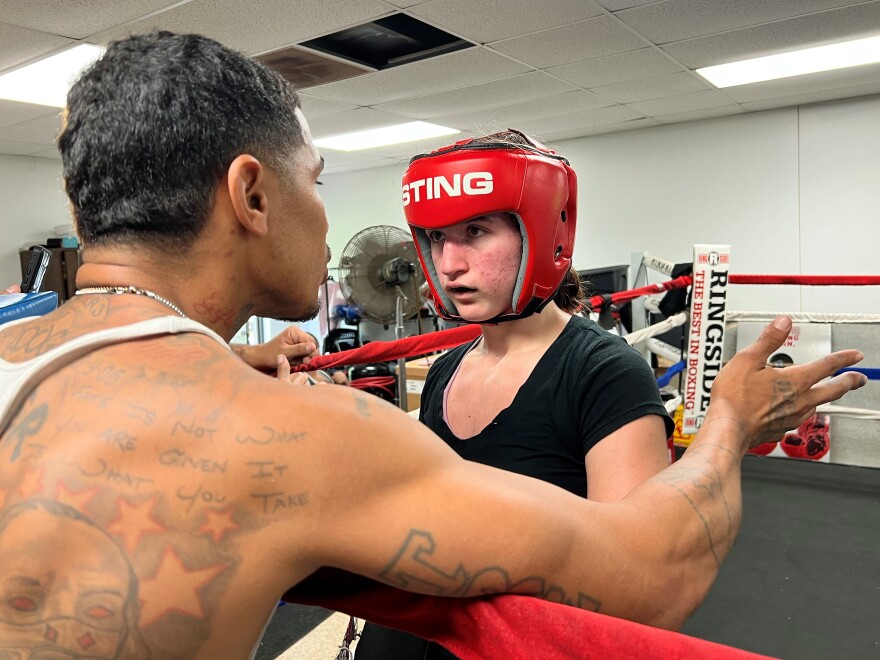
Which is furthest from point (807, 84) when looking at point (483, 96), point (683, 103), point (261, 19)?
point (261, 19)

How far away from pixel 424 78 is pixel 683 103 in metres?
2.35

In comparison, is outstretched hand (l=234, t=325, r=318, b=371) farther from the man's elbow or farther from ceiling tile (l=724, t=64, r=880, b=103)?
ceiling tile (l=724, t=64, r=880, b=103)

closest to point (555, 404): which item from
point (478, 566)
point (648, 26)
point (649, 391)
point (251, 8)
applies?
point (649, 391)

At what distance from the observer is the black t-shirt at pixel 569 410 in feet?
3.14

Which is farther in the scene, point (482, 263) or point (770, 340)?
point (482, 263)

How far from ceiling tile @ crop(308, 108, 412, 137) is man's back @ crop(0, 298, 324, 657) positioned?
4.88 metres

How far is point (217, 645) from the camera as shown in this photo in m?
0.56

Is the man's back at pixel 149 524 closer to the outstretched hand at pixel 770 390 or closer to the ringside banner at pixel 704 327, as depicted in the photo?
the outstretched hand at pixel 770 390

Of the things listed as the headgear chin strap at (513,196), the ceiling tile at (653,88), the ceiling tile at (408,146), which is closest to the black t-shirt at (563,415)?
the headgear chin strap at (513,196)

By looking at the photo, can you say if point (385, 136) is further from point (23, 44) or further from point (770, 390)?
point (770, 390)

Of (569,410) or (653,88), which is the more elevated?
(653,88)

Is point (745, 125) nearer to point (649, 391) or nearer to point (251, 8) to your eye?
point (251, 8)

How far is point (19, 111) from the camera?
4.66 m

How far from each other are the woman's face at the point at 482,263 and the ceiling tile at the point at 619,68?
3240 mm
